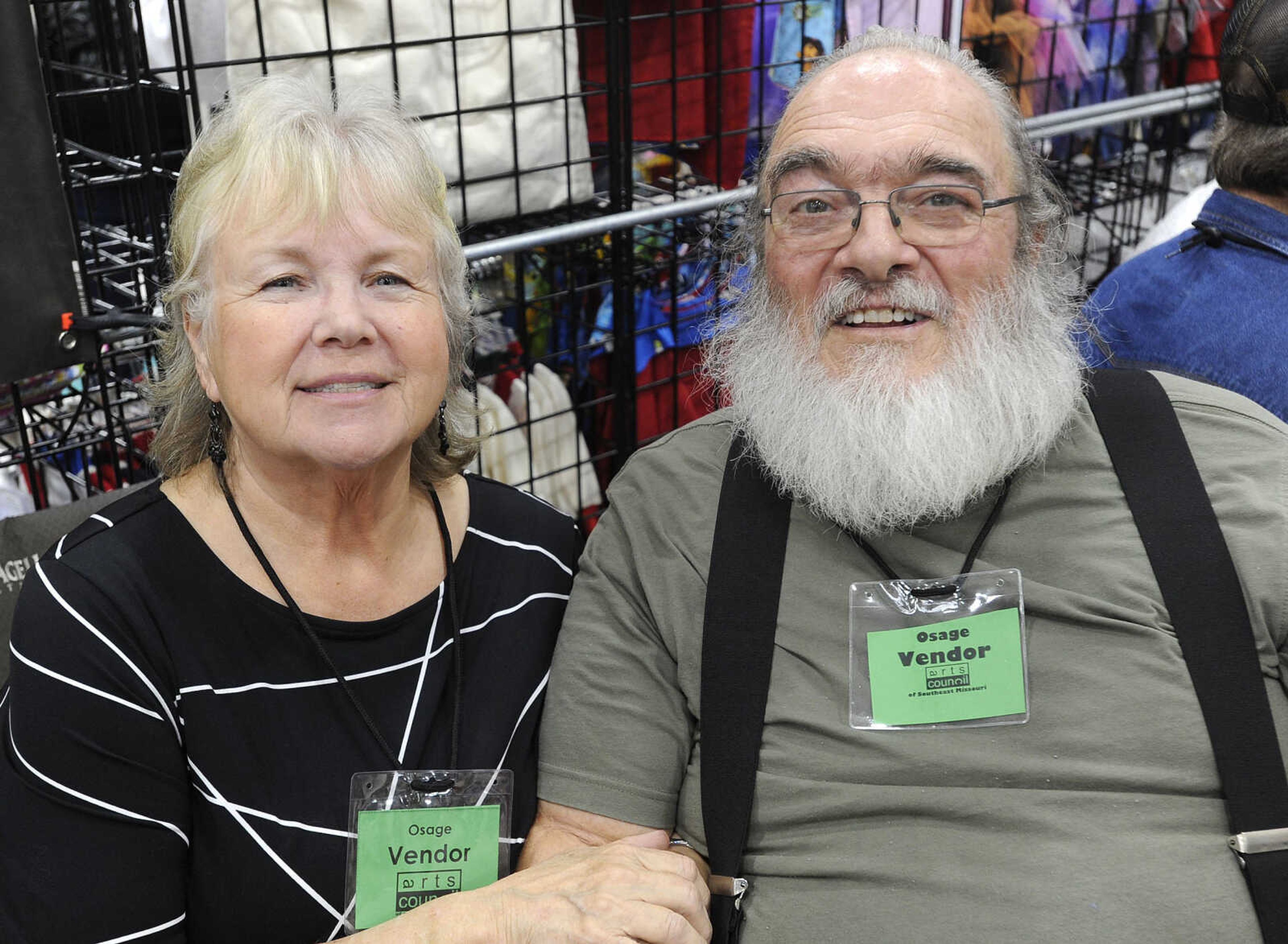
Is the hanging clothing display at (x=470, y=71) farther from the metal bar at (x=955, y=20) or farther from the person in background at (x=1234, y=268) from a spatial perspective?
the person in background at (x=1234, y=268)

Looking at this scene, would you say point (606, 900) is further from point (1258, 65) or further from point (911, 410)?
point (1258, 65)

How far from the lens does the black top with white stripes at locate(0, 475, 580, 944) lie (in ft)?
4.62

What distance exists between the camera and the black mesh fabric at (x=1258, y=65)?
235 cm

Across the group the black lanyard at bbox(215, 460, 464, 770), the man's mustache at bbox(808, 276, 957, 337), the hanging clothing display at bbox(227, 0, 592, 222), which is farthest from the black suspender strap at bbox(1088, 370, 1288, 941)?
the hanging clothing display at bbox(227, 0, 592, 222)

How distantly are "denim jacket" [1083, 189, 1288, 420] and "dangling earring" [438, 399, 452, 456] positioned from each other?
3.64 feet

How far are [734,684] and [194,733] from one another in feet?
2.28

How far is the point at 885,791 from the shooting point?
1.57 metres

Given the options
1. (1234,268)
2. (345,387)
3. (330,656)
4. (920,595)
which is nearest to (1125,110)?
(1234,268)

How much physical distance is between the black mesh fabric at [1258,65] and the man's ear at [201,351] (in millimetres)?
2042

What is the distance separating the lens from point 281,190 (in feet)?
4.91

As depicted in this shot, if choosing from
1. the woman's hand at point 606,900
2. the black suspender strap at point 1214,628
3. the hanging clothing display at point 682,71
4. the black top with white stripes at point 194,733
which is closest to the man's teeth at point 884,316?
the black suspender strap at point 1214,628

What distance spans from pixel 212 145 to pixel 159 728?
738mm

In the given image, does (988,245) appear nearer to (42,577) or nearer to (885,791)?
(885,791)

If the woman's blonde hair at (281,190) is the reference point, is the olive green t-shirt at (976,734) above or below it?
below
